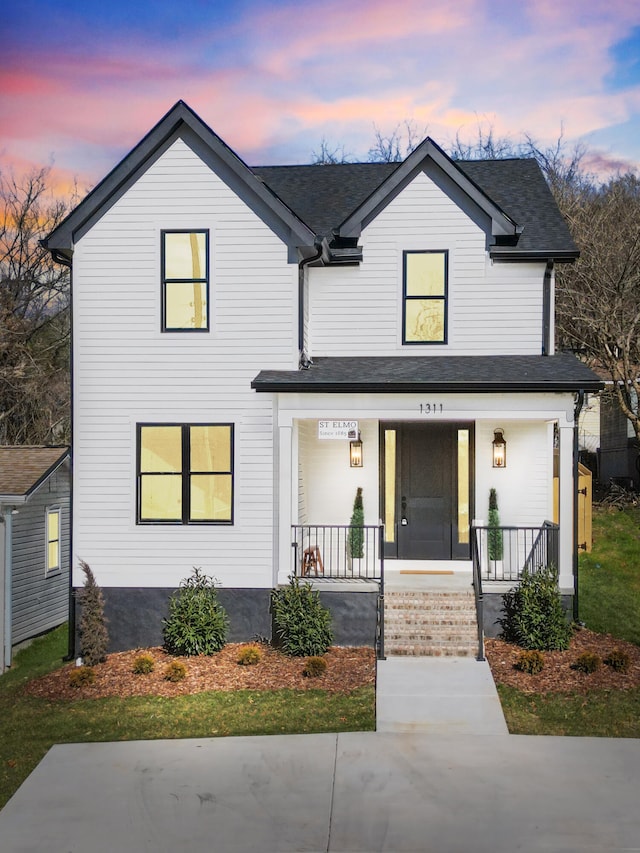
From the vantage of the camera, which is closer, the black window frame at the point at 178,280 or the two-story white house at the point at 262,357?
the two-story white house at the point at 262,357

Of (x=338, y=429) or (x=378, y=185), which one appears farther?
(x=378, y=185)

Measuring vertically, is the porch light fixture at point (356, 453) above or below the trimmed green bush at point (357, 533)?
above

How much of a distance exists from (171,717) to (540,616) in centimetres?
570

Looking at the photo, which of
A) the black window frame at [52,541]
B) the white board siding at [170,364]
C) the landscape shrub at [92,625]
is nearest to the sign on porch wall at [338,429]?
the white board siding at [170,364]

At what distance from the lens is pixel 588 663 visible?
1160 centimetres

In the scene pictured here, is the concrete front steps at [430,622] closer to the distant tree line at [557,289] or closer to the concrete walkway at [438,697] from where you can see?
the concrete walkway at [438,697]

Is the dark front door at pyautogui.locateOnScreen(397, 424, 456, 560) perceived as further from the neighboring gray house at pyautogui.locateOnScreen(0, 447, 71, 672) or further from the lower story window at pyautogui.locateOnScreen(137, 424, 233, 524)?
the neighboring gray house at pyautogui.locateOnScreen(0, 447, 71, 672)

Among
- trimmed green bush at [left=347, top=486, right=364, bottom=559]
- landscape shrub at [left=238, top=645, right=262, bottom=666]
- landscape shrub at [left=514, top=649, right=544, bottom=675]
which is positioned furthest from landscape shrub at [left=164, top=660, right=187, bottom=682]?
landscape shrub at [left=514, top=649, right=544, bottom=675]

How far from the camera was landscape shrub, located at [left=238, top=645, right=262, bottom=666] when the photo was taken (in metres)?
12.5

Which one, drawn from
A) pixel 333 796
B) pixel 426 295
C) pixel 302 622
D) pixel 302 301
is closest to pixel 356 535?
pixel 302 622

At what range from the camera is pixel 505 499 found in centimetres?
1535

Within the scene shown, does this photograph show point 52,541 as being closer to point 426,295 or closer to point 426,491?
point 426,491

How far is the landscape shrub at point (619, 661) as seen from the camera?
38.3 ft

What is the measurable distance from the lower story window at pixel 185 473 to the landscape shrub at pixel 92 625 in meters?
1.32
